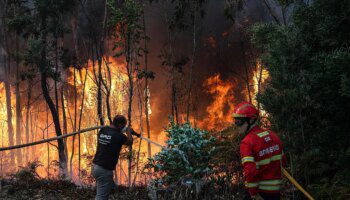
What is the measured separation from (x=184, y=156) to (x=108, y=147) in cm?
177

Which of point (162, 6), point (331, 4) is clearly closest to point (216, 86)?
point (162, 6)

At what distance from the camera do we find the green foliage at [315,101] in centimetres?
685

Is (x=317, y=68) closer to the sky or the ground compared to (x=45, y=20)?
closer to the ground

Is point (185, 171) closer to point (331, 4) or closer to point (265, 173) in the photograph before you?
point (265, 173)

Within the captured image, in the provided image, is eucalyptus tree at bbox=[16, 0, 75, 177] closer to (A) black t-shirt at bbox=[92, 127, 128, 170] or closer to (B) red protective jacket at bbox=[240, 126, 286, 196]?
(A) black t-shirt at bbox=[92, 127, 128, 170]

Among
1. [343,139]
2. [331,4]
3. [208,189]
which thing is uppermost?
[331,4]

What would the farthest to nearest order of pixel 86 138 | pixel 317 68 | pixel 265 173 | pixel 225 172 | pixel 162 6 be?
pixel 86 138, pixel 162 6, pixel 225 172, pixel 317 68, pixel 265 173

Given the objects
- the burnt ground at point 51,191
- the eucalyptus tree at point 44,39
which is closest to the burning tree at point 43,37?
the eucalyptus tree at point 44,39

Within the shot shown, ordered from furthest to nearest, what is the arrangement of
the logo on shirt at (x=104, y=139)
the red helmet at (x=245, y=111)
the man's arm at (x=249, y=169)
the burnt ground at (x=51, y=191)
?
the burnt ground at (x=51, y=191) → the logo on shirt at (x=104, y=139) → the red helmet at (x=245, y=111) → the man's arm at (x=249, y=169)

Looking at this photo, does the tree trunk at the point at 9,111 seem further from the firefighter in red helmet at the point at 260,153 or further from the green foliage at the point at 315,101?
the firefighter in red helmet at the point at 260,153

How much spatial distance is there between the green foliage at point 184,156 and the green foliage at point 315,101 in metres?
1.60

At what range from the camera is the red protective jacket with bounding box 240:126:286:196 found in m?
3.86

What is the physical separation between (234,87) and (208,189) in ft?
68.9

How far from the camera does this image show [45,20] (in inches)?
731
